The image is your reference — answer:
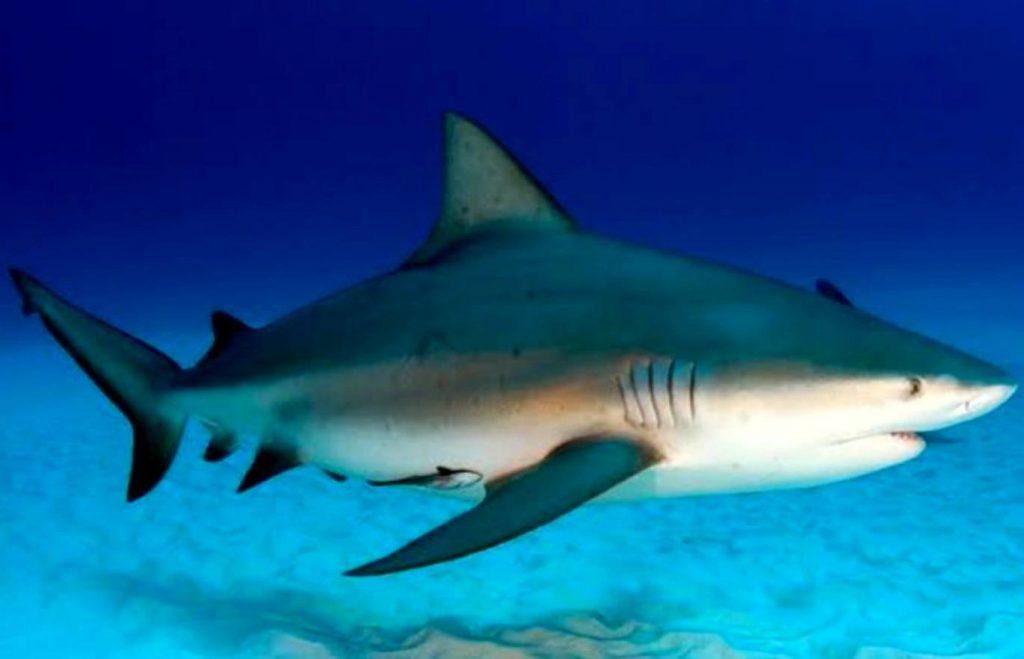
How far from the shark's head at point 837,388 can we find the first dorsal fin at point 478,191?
3.19ft

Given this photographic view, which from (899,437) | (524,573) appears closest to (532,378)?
(899,437)

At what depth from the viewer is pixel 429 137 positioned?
10431cm

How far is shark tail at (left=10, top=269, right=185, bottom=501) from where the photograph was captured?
10.4 feet

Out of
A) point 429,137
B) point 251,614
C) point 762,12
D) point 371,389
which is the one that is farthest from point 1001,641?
point 762,12

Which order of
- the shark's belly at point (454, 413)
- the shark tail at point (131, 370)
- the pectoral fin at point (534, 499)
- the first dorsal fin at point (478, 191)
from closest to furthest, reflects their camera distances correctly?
the pectoral fin at point (534, 499) → the shark's belly at point (454, 413) → the first dorsal fin at point (478, 191) → the shark tail at point (131, 370)

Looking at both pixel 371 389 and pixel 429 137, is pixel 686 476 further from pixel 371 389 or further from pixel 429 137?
pixel 429 137

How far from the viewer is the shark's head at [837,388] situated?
6.85ft

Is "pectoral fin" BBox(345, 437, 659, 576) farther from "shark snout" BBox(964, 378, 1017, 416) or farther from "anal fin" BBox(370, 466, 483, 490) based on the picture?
"shark snout" BBox(964, 378, 1017, 416)

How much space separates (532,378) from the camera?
94.0 inches

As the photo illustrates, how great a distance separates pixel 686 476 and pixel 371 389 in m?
0.93

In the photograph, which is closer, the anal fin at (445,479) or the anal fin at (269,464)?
the anal fin at (445,479)

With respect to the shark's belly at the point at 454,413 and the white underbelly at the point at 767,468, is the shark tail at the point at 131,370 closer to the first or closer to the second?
the shark's belly at the point at 454,413

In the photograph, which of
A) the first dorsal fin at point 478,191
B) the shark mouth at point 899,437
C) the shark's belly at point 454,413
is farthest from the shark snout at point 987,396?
the first dorsal fin at point 478,191

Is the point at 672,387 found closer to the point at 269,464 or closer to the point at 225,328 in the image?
the point at 269,464
